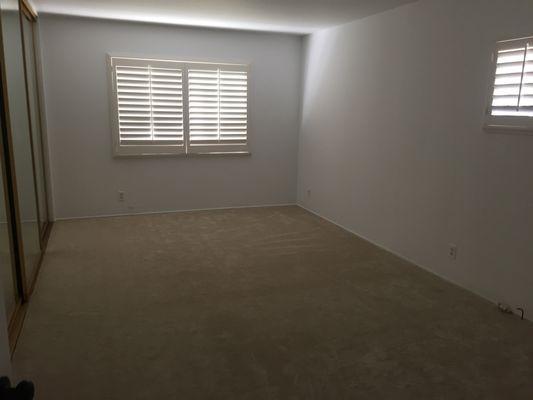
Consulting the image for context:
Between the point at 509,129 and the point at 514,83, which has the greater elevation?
the point at 514,83

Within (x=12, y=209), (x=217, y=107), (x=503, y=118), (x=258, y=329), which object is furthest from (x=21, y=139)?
(x=503, y=118)

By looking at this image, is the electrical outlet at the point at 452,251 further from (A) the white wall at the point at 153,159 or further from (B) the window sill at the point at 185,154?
(B) the window sill at the point at 185,154

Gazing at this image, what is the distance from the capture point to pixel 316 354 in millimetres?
2477

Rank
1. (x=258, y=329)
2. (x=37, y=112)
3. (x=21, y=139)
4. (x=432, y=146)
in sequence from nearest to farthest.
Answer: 1. (x=258, y=329)
2. (x=21, y=139)
3. (x=432, y=146)
4. (x=37, y=112)

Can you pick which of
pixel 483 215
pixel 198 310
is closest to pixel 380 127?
pixel 483 215

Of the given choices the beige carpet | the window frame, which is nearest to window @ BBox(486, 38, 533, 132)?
the window frame

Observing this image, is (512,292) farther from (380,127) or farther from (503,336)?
(380,127)

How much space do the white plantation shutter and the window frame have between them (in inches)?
132

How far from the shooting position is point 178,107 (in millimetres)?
5520

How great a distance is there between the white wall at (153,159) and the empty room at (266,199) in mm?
24

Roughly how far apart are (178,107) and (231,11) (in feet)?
5.12

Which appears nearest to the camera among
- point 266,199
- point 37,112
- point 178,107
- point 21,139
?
point 21,139

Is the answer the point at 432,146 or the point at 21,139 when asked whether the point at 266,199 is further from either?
the point at 21,139

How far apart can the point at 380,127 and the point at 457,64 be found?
1.10 metres
